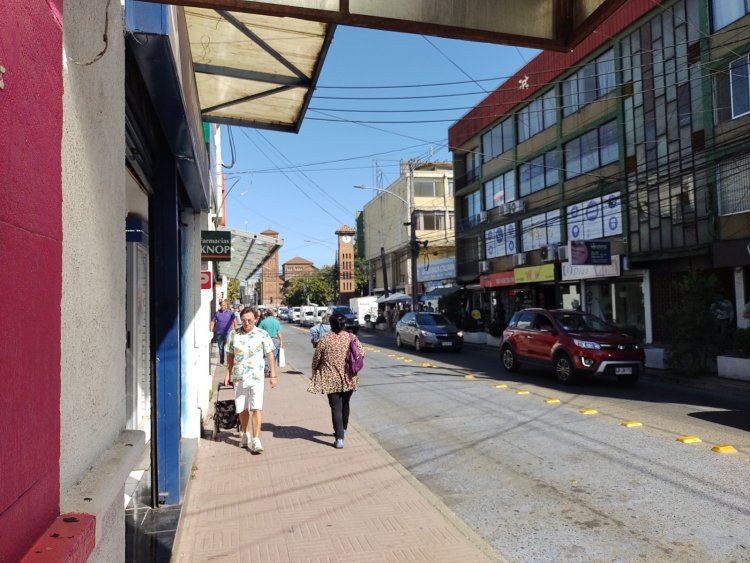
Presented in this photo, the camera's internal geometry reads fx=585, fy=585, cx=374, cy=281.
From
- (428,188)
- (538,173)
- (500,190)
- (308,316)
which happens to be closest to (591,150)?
(538,173)

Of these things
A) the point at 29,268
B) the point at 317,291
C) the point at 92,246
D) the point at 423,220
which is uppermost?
the point at 423,220

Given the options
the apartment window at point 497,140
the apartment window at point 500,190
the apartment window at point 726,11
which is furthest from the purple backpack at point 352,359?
the apartment window at point 497,140

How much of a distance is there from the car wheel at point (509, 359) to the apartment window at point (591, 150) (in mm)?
12036

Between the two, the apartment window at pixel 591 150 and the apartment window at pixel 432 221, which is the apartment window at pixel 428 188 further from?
the apartment window at pixel 591 150

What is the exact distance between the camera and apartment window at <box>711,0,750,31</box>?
1731cm

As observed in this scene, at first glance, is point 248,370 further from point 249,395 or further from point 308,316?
point 308,316

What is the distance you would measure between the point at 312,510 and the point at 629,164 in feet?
70.0

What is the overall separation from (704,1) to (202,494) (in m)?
20.9

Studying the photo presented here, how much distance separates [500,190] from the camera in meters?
33.8

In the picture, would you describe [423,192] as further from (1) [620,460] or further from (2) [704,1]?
(1) [620,460]

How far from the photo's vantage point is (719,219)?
18.5 meters

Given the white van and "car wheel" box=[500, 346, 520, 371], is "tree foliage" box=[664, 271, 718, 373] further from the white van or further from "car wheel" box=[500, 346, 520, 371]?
the white van

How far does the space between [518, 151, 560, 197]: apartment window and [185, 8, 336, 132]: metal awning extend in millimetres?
23121

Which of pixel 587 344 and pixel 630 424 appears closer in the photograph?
→ pixel 630 424
